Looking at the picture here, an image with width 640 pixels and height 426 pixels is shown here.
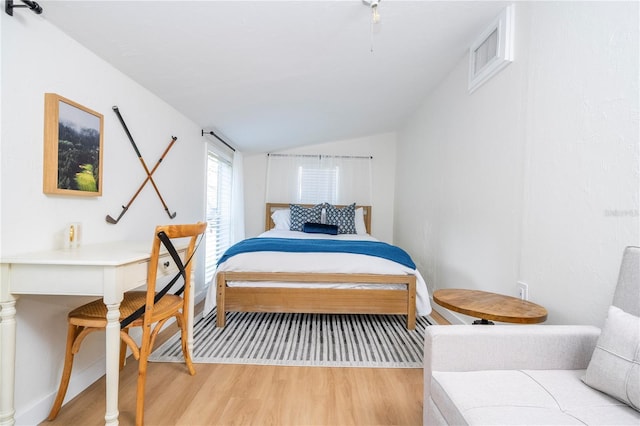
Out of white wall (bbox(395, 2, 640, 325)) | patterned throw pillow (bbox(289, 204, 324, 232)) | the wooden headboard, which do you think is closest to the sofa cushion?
white wall (bbox(395, 2, 640, 325))

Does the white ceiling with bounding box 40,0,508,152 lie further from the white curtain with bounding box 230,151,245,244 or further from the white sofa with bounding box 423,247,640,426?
the white sofa with bounding box 423,247,640,426

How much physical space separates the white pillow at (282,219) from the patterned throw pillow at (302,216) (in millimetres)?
148

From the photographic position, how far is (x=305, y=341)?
91.7 inches

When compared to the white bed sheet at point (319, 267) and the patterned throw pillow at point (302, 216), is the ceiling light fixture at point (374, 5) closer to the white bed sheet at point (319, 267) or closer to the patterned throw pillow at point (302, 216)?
the white bed sheet at point (319, 267)

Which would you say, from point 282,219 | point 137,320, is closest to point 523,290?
point 137,320

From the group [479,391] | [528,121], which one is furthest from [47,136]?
[528,121]

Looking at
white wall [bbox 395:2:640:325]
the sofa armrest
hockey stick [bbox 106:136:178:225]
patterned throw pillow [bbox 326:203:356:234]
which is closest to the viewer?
the sofa armrest

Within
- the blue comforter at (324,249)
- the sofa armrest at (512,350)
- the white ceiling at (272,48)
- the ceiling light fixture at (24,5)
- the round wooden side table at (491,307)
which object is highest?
the white ceiling at (272,48)

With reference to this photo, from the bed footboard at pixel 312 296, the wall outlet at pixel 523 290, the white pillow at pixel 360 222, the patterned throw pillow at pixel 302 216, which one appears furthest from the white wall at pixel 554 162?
the patterned throw pillow at pixel 302 216

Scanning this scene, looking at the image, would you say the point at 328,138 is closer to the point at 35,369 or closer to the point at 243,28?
the point at 243,28

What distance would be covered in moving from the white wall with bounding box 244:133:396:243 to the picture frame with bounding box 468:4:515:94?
102 inches

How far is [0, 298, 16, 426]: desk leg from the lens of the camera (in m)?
1.19

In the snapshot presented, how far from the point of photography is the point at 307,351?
7.11ft

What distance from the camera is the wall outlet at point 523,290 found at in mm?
1767
